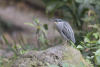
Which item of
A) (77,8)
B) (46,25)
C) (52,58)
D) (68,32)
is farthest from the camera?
(77,8)

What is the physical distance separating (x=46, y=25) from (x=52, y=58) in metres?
2.56

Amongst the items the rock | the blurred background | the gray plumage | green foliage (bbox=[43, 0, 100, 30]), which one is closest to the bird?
the gray plumage

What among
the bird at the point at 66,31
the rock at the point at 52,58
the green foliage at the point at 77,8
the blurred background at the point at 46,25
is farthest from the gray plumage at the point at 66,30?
the green foliage at the point at 77,8

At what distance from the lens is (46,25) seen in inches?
309

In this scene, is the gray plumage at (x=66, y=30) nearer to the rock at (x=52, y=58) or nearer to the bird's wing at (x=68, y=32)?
the bird's wing at (x=68, y=32)

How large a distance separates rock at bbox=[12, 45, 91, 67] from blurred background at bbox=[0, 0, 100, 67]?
1.43 ft

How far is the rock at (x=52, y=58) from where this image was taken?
193 inches

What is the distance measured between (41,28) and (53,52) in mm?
2141

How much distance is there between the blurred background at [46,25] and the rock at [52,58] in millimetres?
436

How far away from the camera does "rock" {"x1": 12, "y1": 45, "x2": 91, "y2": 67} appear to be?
16.0 ft

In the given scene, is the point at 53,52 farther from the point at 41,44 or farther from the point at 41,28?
the point at 41,44

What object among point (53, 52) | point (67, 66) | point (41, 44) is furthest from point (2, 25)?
point (67, 66)

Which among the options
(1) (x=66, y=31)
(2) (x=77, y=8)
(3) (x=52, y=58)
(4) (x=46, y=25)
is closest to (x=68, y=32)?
(1) (x=66, y=31)

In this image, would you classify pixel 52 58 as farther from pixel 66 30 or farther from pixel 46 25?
pixel 46 25
